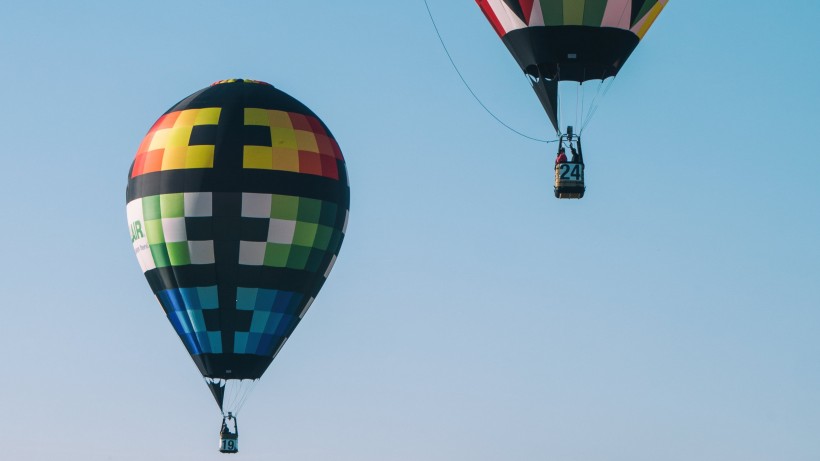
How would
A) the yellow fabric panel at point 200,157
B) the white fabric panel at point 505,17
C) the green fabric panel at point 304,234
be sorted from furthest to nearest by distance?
the green fabric panel at point 304,234, the yellow fabric panel at point 200,157, the white fabric panel at point 505,17

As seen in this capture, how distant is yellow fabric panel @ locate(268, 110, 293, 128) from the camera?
155ft

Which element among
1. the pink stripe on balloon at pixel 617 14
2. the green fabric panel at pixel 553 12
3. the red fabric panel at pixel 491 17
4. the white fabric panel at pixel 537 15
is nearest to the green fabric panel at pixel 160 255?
the red fabric panel at pixel 491 17

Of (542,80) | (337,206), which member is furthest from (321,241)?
(542,80)

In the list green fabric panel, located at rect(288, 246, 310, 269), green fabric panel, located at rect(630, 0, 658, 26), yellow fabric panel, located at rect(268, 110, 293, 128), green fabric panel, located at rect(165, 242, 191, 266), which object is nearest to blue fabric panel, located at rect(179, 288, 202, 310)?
green fabric panel, located at rect(165, 242, 191, 266)

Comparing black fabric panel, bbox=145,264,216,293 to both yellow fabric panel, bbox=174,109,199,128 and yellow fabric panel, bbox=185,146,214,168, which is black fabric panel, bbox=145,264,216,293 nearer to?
yellow fabric panel, bbox=185,146,214,168

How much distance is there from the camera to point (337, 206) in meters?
47.7

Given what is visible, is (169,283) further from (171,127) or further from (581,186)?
(581,186)

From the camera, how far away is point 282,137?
154ft

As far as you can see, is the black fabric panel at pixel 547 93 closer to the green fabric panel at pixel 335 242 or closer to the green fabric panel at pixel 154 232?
the green fabric panel at pixel 335 242

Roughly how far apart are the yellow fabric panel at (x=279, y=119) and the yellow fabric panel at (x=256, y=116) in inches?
4.1

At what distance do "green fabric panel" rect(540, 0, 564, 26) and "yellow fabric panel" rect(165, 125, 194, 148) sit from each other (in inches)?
326

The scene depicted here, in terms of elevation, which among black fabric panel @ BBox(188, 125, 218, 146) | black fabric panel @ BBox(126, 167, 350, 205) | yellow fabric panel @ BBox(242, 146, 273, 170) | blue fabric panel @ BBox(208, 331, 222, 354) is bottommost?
blue fabric panel @ BBox(208, 331, 222, 354)

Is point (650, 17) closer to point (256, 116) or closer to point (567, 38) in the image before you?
point (567, 38)

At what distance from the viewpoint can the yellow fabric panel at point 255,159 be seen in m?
46.5
